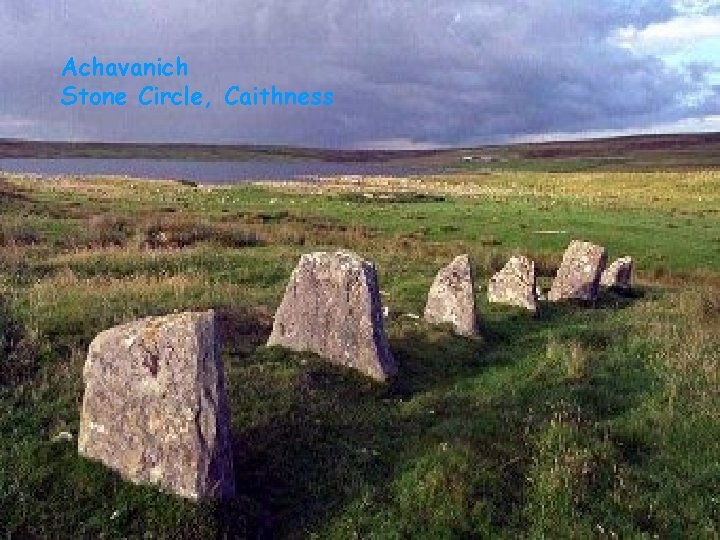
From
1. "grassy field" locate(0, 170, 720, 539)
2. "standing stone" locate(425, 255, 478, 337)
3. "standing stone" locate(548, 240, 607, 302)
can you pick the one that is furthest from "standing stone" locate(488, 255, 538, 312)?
"standing stone" locate(425, 255, 478, 337)

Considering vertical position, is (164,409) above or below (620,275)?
above

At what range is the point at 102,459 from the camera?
10203mm

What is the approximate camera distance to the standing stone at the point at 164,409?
32.2 feet

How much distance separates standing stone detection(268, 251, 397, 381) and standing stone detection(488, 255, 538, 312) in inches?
322

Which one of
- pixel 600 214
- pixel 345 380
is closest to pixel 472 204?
pixel 600 214

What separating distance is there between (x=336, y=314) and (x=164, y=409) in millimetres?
5422

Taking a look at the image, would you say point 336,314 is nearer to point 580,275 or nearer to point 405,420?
point 405,420

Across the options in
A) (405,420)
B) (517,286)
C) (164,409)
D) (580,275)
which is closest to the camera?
(164,409)

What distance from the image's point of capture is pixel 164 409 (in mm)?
9984

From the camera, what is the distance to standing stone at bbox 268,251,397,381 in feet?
48.2

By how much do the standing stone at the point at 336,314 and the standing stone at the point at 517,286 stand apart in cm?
819

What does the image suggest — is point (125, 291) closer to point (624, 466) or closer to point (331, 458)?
point (331, 458)

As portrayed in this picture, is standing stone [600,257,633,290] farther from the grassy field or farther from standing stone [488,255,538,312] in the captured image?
standing stone [488,255,538,312]

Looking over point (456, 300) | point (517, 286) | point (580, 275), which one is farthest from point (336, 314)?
point (580, 275)
